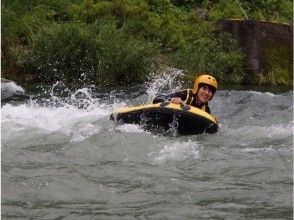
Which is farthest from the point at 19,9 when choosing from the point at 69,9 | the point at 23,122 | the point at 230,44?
the point at 23,122

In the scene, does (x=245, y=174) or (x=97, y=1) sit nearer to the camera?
(x=245, y=174)

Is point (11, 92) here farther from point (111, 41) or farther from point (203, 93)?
point (203, 93)

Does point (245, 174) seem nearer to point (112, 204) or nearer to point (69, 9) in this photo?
point (112, 204)

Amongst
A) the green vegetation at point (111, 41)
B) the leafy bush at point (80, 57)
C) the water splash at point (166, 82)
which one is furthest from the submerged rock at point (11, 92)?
the water splash at point (166, 82)

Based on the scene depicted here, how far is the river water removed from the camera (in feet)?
12.8

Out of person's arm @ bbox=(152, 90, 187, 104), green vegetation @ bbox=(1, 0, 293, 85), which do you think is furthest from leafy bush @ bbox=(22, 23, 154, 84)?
person's arm @ bbox=(152, 90, 187, 104)

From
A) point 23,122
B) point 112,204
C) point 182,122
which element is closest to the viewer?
point 112,204

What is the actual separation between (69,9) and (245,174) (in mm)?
12252

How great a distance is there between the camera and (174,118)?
678 centimetres

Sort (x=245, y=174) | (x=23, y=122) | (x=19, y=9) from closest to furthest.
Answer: (x=245, y=174) → (x=23, y=122) → (x=19, y=9)

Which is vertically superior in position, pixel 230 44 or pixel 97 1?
pixel 97 1

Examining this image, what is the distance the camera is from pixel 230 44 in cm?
1680

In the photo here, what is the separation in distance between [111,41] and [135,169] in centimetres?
891

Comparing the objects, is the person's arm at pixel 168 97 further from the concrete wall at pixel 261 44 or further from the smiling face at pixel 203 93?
the concrete wall at pixel 261 44
